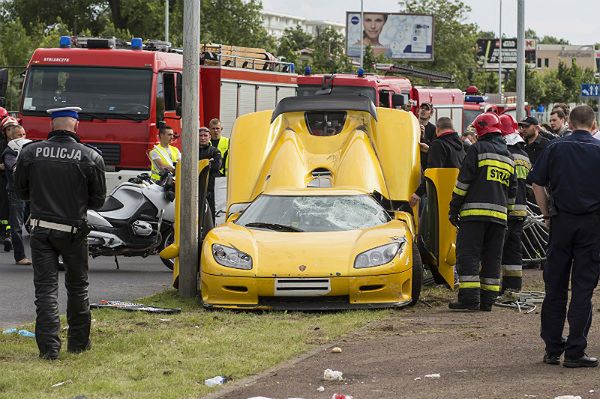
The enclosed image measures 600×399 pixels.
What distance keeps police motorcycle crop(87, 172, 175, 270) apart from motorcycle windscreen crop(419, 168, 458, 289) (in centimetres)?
392

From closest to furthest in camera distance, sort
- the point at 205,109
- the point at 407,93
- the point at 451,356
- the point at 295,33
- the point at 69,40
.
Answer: the point at 451,356, the point at 69,40, the point at 205,109, the point at 407,93, the point at 295,33

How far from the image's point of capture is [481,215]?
42.8 ft

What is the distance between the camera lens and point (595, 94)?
144 ft

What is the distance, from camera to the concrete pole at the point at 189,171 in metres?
14.0

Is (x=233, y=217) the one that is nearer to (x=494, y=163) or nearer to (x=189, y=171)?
(x=189, y=171)

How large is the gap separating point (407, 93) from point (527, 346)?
22696 mm

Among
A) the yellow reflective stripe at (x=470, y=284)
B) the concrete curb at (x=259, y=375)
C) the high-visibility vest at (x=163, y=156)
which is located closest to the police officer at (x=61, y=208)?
the concrete curb at (x=259, y=375)

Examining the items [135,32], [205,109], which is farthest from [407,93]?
[135,32]

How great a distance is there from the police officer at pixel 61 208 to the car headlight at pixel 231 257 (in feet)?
8.82

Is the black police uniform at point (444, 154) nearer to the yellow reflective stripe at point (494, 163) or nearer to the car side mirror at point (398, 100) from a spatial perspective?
the yellow reflective stripe at point (494, 163)

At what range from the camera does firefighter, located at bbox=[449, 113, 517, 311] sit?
13.1 meters

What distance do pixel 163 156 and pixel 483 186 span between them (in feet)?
22.1

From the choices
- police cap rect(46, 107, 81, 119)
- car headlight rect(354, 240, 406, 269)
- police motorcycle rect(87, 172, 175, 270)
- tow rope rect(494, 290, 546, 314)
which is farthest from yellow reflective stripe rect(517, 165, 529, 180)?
police cap rect(46, 107, 81, 119)

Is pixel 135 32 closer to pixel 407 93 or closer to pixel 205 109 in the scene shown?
pixel 407 93
